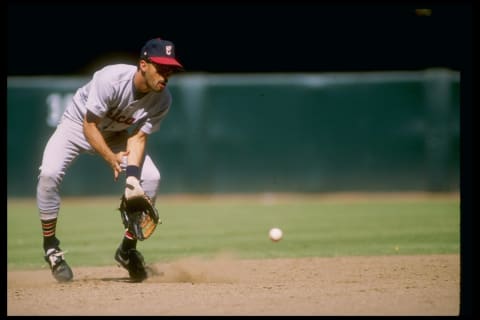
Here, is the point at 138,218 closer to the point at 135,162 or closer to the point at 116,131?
the point at 135,162

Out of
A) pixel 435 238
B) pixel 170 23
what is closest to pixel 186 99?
pixel 170 23

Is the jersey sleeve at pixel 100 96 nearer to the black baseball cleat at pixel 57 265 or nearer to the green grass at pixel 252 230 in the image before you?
the black baseball cleat at pixel 57 265

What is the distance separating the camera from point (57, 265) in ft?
19.4

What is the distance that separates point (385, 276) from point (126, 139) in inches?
83.3

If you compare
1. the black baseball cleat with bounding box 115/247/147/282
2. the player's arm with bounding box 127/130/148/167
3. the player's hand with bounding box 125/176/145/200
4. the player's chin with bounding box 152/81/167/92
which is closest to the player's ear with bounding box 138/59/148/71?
the player's chin with bounding box 152/81/167/92

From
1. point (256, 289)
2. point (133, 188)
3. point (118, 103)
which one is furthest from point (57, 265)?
point (256, 289)

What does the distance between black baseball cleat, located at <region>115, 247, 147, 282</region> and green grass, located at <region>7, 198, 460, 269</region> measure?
1.47 metres

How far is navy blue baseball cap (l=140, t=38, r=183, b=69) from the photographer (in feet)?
18.3

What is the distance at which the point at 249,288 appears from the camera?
559 cm

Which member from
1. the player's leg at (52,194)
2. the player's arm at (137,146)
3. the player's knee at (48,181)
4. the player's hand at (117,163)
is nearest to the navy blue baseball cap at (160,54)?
the player's arm at (137,146)

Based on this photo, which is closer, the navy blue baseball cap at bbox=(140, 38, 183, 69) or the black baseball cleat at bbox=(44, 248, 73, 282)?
the navy blue baseball cap at bbox=(140, 38, 183, 69)

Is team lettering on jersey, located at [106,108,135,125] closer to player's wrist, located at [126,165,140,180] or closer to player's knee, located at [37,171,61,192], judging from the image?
player's wrist, located at [126,165,140,180]

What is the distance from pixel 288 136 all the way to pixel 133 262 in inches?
370
